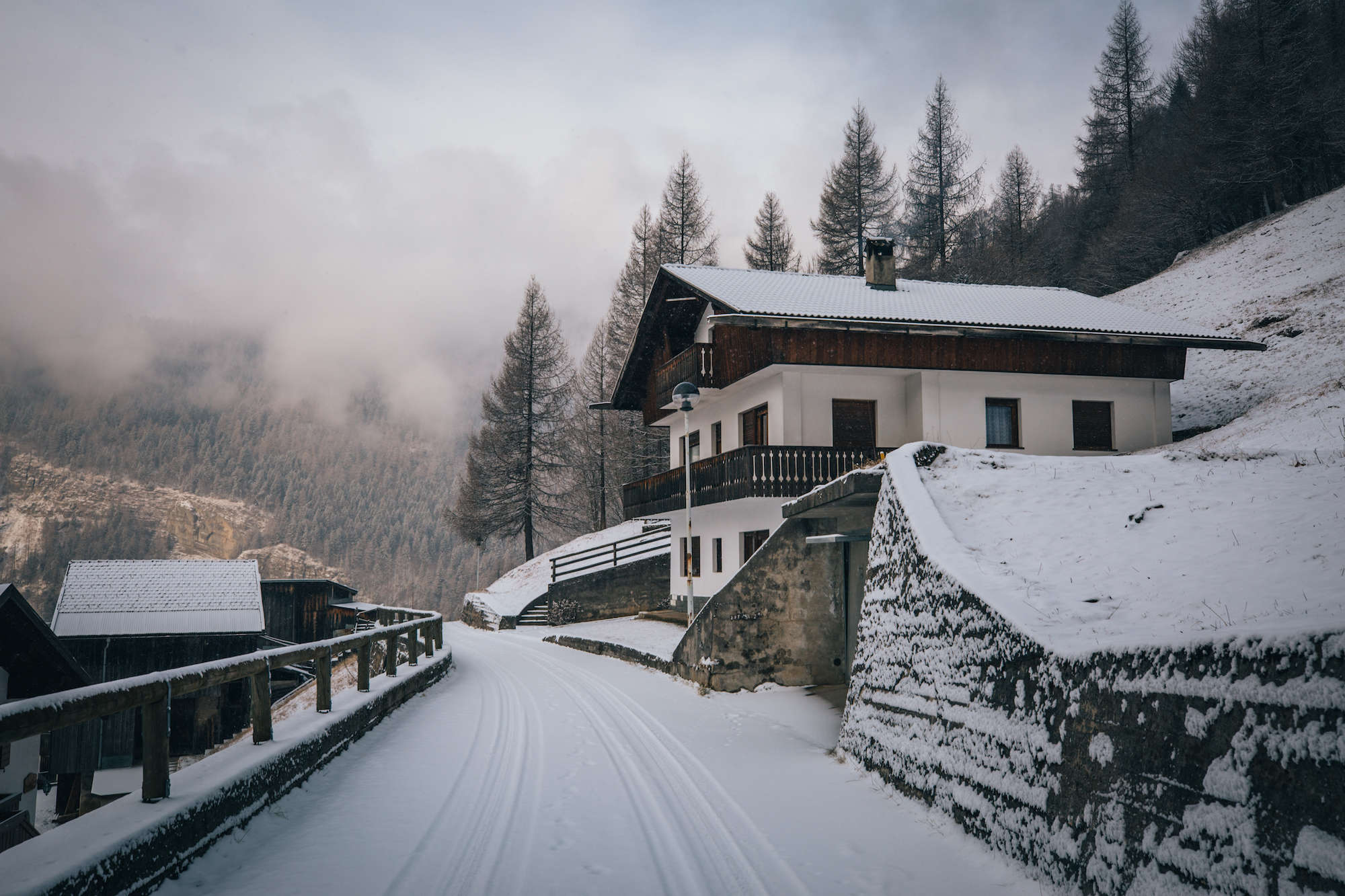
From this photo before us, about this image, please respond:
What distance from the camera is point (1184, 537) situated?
246 inches

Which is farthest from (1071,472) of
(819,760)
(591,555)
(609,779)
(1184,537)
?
(591,555)

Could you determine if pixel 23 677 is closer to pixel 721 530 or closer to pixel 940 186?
pixel 721 530

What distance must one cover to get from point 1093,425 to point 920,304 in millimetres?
6126

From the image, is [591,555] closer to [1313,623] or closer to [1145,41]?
[1313,623]

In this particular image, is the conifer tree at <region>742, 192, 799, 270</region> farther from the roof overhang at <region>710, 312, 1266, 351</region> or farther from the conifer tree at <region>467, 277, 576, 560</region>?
the roof overhang at <region>710, 312, 1266, 351</region>

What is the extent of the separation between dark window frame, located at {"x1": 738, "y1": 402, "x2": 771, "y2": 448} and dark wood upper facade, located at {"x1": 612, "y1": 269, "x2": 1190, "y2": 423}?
4.22 feet

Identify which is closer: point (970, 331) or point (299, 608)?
point (970, 331)

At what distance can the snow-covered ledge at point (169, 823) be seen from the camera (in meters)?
3.59

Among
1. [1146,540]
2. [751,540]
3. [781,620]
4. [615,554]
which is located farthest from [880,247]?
[1146,540]

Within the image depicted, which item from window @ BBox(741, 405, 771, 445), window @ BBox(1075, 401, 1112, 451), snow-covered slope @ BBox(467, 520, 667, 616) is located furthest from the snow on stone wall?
snow-covered slope @ BBox(467, 520, 667, 616)

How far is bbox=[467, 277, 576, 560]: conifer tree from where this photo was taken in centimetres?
4566

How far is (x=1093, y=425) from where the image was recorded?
24.0 meters

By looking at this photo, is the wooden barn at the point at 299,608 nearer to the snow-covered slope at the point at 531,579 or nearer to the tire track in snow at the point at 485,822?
the snow-covered slope at the point at 531,579

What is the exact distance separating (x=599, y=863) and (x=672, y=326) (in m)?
24.5
